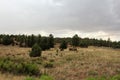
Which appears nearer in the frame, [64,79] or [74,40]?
Answer: [64,79]

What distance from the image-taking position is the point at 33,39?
321 feet

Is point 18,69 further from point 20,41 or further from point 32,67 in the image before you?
point 20,41

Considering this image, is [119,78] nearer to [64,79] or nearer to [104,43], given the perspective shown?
[64,79]

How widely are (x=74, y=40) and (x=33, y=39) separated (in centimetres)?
1487

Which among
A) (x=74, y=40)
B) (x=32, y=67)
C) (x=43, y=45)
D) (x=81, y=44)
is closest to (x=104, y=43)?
(x=81, y=44)

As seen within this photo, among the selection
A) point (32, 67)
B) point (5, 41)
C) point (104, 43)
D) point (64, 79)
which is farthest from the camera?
point (104, 43)

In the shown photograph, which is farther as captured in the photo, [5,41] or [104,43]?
[104,43]

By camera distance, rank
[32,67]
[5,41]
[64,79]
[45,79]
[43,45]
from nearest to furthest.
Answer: [45,79]
[64,79]
[32,67]
[43,45]
[5,41]

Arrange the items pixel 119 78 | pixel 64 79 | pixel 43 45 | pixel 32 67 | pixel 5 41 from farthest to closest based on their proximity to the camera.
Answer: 1. pixel 5 41
2. pixel 43 45
3. pixel 32 67
4. pixel 64 79
5. pixel 119 78

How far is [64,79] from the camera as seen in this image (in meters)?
21.3

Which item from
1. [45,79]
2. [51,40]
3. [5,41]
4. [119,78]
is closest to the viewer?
[45,79]

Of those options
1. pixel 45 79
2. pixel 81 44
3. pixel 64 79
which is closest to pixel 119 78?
pixel 64 79

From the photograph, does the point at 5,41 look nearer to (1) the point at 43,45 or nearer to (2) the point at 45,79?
(1) the point at 43,45

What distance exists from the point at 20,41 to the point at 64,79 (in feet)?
280
